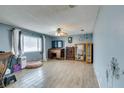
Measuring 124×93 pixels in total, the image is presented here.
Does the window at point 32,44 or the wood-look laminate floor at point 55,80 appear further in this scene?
the window at point 32,44

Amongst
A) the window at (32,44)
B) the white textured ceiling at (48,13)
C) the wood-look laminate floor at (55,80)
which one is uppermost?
the white textured ceiling at (48,13)

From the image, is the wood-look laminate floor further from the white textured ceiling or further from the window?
the window

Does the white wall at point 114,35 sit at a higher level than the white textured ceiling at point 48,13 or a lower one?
lower

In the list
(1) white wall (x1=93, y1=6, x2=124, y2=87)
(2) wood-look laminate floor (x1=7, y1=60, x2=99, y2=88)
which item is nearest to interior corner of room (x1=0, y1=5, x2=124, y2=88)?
(2) wood-look laminate floor (x1=7, y1=60, x2=99, y2=88)

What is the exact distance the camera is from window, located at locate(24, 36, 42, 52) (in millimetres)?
6039

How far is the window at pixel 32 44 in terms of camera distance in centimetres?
604

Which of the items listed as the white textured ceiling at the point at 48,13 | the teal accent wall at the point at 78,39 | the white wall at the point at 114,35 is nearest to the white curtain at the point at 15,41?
the white textured ceiling at the point at 48,13

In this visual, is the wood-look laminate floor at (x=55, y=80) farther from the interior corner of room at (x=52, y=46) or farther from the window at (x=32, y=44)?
the window at (x=32, y=44)

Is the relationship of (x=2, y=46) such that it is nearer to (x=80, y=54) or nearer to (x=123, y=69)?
(x=123, y=69)

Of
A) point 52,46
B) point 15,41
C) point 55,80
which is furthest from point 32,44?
point 55,80

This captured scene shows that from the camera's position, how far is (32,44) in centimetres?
667

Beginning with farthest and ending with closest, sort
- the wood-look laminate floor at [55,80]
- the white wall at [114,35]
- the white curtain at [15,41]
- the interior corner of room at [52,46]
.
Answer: the white curtain at [15,41]
the wood-look laminate floor at [55,80]
the interior corner of room at [52,46]
the white wall at [114,35]

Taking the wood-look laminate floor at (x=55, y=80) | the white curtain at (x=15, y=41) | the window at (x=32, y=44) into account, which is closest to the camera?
the wood-look laminate floor at (x=55, y=80)
